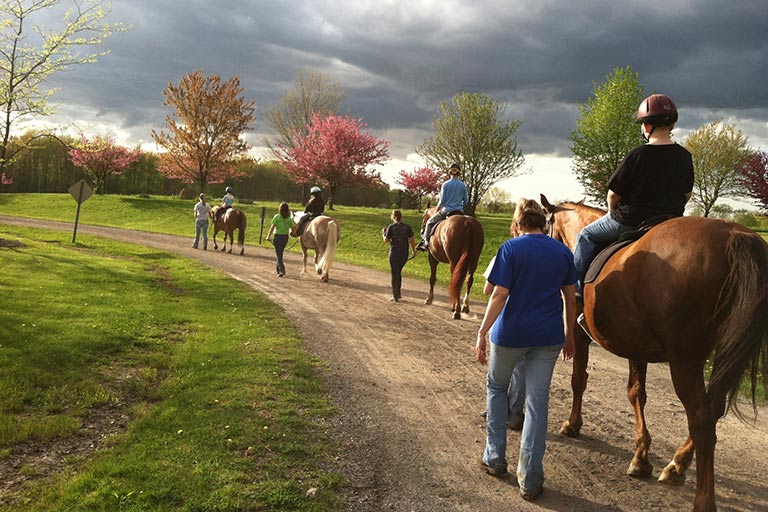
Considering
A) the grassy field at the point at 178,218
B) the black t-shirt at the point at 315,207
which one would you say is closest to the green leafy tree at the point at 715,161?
the grassy field at the point at 178,218

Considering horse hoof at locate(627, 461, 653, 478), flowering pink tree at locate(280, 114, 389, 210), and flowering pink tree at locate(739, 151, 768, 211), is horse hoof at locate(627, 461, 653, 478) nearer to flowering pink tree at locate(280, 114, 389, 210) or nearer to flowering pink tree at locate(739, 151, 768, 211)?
flowering pink tree at locate(280, 114, 389, 210)

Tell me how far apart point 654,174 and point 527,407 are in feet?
7.46

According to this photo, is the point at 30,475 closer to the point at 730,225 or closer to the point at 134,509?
the point at 134,509

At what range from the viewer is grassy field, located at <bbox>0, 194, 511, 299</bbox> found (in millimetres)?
27141

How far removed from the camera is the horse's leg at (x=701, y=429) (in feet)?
11.6

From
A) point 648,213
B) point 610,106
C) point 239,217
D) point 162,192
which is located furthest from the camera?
point 162,192

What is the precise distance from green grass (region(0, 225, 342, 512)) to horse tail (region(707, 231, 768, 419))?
2967 mm

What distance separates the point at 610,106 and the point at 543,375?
34682 millimetres

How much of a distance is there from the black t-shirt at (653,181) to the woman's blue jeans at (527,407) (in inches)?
59.1

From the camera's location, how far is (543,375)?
13.2ft

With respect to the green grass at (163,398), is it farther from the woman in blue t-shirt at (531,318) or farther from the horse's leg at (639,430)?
the horse's leg at (639,430)

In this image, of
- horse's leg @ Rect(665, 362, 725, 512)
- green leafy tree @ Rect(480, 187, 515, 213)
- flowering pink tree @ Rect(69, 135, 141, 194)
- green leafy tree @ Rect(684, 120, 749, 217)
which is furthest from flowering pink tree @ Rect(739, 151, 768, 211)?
flowering pink tree @ Rect(69, 135, 141, 194)

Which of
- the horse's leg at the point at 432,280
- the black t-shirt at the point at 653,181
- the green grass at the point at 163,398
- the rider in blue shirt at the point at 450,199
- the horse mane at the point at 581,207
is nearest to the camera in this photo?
the green grass at the point at 163,398

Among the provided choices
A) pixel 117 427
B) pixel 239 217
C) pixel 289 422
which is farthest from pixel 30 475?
pixel 239 217
